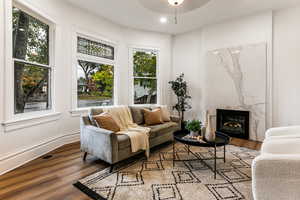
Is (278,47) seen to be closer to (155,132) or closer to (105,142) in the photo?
(155,132)

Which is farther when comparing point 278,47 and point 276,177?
point 278,47

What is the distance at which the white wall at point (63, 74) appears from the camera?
2414 millimetres

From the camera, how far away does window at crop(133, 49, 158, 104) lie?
505 cm

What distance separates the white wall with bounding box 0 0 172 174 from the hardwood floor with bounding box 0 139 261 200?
0.81 ft

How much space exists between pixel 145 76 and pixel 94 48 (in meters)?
1.75

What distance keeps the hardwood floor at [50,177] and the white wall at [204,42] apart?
3.56 m

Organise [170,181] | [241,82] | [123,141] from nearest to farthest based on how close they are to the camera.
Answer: [170,181]
[123,141]
[241,82]

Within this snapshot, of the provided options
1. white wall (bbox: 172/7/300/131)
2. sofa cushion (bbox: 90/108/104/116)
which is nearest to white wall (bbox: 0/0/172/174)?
sofa cushion (bbox: 90/108/104/116)

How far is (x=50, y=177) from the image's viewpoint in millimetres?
2176

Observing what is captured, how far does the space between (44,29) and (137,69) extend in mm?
2587

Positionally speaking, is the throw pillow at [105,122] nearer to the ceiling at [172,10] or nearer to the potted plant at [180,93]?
the ceiling at [172,10]

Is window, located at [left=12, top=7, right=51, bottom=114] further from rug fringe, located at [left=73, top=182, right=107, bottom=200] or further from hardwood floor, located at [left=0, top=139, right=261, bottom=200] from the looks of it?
rug fringe, located at [left=73, top=182, right=107, bottom=200]

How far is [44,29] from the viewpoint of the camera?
3102mm

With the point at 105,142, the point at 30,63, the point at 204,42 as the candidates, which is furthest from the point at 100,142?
the point at 204,42
